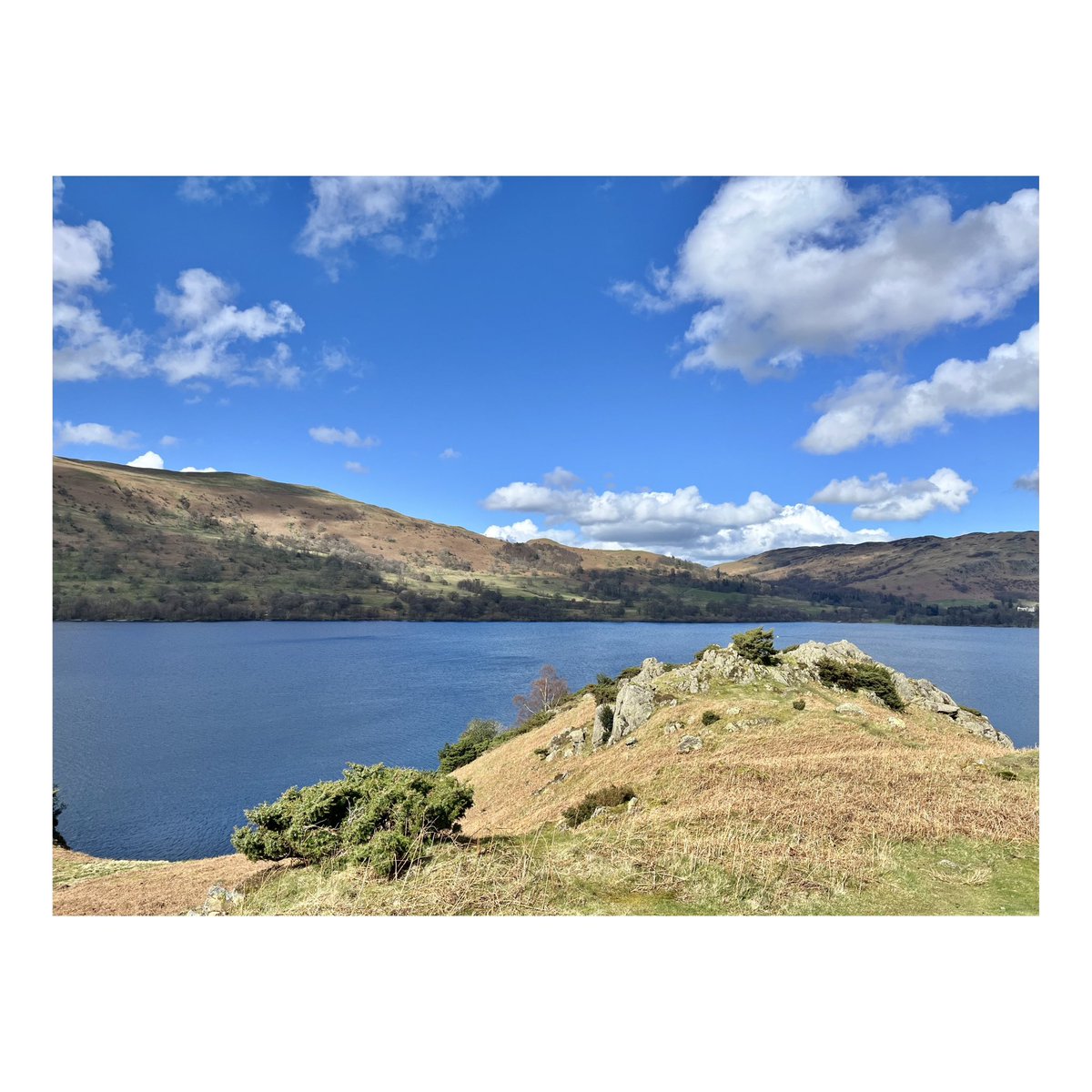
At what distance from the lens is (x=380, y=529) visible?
19062cm

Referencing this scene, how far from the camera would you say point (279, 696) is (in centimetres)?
5953

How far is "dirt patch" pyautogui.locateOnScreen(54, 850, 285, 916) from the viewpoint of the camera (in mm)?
9297

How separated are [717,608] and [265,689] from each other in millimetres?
105353

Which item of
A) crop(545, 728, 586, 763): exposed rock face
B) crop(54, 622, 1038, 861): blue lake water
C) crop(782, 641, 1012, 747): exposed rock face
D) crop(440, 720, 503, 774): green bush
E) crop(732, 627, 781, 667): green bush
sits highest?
crop(732, 627, 781, 667): green bush

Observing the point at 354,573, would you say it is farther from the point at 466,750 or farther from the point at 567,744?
the point at 567,744

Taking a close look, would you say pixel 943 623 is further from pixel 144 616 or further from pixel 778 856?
pixel 144 616

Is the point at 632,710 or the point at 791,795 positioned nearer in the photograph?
the point at 791,795

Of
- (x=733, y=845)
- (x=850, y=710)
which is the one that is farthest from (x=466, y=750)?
(x=733, y=845)

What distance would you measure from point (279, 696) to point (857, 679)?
57261 millimetres

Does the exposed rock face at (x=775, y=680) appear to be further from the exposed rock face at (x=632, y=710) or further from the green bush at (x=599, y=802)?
the green bush at (x=599, y=802)

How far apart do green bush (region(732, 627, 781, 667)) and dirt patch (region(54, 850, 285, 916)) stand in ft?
56.1

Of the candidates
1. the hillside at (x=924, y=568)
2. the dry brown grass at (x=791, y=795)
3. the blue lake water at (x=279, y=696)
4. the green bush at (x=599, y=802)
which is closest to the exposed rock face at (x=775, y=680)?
the dry brown grass at (x=791, y=795)

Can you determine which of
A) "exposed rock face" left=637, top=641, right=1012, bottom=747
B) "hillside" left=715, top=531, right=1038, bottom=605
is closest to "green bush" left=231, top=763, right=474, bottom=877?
"exposed rock face" left=637, top=641, right=1012, bottom=747

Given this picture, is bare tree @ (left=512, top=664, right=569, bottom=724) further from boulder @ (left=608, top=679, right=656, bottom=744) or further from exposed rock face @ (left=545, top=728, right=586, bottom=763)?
boulder @ (left=608, top=679, right=656, bottom=744)
